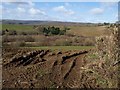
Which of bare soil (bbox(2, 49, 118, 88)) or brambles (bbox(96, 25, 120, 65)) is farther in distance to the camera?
bare soil (bbox(2, 49, 118, 88))

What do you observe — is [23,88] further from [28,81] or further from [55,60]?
[55,60]

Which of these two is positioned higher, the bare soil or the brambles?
the brambles

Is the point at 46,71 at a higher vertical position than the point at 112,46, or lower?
lower

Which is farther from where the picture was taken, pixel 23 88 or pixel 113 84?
pixel 23 88

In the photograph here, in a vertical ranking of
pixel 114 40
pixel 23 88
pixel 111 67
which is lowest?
pixel 23 88

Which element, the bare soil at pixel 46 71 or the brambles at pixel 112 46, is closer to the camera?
the brambles at pixel 112 46

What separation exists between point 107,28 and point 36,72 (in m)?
3.78

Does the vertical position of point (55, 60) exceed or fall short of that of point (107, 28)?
it falls short

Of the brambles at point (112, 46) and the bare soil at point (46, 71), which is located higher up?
the brambles at point (112, 46)

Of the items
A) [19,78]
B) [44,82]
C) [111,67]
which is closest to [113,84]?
[111,67]

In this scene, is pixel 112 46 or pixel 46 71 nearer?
pixel 112 46

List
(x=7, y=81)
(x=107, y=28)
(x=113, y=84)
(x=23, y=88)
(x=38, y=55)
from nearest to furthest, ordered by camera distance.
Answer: (x=113, y=84)
(x=107, y=28)
(x=23, y=88)
(x=7, y=81)
(x=38, y=55)

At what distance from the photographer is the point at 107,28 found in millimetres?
10164

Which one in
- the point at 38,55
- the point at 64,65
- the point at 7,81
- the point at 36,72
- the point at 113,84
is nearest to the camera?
the point at 113,84
